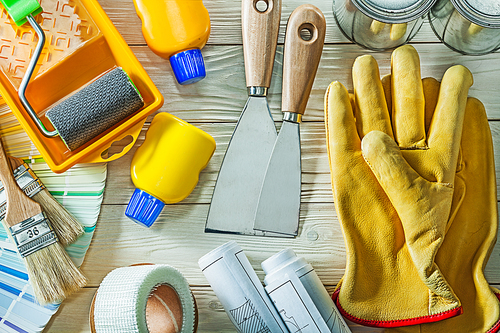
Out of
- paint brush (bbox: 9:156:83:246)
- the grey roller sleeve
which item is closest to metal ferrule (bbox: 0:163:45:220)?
paint brush (bbox: 9:156:83:246)

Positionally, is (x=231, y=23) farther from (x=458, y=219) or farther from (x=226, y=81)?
(x=458, y=219)

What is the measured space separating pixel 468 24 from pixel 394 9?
120 millimetres

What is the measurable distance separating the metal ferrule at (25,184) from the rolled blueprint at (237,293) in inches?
10.2

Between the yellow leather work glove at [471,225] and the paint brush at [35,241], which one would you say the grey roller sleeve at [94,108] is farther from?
the yellow leather work glove at [471,225]

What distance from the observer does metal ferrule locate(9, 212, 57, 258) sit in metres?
0.49

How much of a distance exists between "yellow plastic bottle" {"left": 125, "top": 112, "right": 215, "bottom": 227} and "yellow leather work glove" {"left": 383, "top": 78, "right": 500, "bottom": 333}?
330 millimetres

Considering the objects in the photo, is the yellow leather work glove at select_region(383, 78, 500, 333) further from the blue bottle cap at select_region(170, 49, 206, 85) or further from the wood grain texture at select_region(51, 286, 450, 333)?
the blue bottle cap at select_region(170, 49, 206, 85)

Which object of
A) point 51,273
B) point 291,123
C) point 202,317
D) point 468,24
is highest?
point 468,24

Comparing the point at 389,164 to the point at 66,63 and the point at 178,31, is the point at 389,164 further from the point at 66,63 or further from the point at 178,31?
the point at 66,63

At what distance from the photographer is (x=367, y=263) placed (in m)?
0.50

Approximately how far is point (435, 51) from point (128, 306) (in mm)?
549

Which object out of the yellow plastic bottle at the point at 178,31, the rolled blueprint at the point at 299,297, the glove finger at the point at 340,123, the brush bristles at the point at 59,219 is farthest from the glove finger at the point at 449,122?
the brush bristles at the point at 59,219

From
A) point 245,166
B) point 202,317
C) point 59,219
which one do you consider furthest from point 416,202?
point 59,219

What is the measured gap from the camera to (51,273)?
1.60 feet
